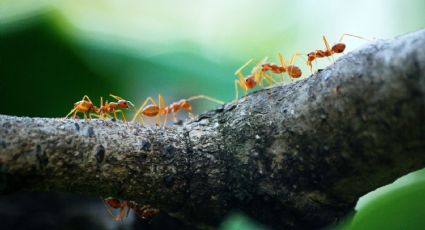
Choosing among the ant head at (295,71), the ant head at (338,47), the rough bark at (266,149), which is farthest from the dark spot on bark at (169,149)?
the ant head at (338,47)

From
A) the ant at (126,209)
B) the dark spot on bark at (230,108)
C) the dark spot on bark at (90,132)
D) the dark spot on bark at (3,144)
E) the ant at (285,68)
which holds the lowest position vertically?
the ant at (126,209)

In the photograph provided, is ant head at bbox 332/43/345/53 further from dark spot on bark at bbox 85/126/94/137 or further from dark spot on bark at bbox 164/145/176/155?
dark spot on bark at bbox 85/126/94/137

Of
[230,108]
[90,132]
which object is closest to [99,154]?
[90,132]

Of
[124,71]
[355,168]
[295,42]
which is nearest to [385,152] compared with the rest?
[355,168]

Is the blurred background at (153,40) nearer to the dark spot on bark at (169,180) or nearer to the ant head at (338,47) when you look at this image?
Result: the dark spot on bark at (169,180)

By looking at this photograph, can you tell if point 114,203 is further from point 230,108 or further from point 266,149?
point 266,149

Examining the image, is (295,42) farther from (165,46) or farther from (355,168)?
(355,168)
